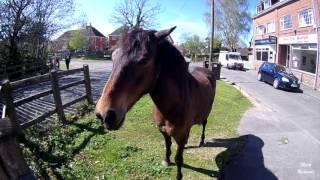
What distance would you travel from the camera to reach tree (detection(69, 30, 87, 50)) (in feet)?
260

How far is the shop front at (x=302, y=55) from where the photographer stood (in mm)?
27062

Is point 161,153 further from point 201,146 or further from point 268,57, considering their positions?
point 268,57

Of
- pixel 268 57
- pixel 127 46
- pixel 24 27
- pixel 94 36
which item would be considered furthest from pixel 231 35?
pixel 127 46

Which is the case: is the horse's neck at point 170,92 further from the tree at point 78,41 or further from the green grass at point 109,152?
the tree at point 78,41

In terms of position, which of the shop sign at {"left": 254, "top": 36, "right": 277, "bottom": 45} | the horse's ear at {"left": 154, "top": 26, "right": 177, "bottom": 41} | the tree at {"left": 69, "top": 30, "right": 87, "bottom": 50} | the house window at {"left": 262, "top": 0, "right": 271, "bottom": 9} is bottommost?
the horse's ear at {"left": 154, "top": 26, "right": 177, "bottom": 41}

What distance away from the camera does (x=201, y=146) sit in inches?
300

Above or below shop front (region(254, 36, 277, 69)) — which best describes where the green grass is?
below

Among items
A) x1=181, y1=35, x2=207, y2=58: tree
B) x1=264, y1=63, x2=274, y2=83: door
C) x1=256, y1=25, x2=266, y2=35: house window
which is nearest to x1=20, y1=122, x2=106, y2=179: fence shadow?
x1=264, y1=63, x2=274, y2=83: door

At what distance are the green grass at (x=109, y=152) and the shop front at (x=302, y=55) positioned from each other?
20345mm

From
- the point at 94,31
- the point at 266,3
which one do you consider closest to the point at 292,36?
the point at 266,3

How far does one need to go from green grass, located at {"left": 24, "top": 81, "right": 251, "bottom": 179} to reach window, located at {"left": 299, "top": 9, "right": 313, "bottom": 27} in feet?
74.0

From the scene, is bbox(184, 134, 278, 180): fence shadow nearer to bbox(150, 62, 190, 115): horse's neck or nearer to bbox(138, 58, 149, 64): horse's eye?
bbox(150, 62, 190, 115): horse's neck

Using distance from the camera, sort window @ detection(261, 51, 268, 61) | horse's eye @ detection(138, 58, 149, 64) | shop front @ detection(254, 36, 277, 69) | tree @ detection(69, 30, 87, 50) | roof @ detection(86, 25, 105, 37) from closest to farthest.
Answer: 1. horse's eye @ detection(138, 58, 149, 64)
2. shop front @ detection(254, 36, 277, 69)
3. window @ detection(261, 51, 268, 61)
4. tree @ detection(69, 30, 87, 50)
5. roof @ detection(86, 25, 105, 37)

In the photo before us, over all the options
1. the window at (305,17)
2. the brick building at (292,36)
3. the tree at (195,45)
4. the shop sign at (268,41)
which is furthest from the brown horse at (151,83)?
the tree at (195,45)
